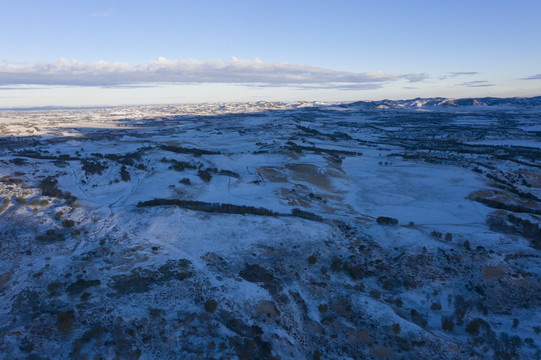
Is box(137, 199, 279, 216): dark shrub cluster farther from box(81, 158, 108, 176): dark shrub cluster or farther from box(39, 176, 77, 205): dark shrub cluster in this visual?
box(81, 158, 108, 176): dark shrub cluster

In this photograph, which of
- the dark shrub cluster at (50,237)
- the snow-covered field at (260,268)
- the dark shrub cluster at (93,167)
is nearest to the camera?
A: the snow-covered field at (260,268)

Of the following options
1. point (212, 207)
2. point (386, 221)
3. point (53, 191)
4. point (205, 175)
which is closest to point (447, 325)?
point (386, 221)

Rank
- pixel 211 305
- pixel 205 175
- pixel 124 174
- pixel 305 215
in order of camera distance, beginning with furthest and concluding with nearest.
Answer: pixel 205 175 → pixel 124 174 → pixel 305 215 → pixel 211 305

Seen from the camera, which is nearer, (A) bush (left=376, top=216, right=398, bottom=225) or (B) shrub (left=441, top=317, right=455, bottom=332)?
(B) shrub (left=441, top=317, right=455, bottom=332)

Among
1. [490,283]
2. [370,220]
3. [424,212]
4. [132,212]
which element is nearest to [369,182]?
[424,212]

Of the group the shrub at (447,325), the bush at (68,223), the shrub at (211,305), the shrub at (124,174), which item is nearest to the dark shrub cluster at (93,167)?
the shrub at (124,174)

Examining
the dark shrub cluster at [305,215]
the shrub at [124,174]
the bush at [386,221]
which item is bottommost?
the bush at [386,221]

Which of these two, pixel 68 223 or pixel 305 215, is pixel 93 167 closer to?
pixel 68 223

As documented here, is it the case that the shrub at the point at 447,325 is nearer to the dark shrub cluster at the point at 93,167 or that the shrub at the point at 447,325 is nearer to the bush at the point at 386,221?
the bush at the point at 386,221

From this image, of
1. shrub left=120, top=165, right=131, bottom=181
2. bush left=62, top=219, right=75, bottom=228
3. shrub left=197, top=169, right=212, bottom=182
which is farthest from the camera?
shrub left=197, top=169, right=212, bottom=182

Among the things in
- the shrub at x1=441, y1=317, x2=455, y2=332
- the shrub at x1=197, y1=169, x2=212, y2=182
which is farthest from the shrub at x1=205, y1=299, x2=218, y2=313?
the shrub at x1=197, y1=169, x2=212, y2=182

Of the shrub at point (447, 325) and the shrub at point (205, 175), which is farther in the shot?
the shrub at point (205, 175)
